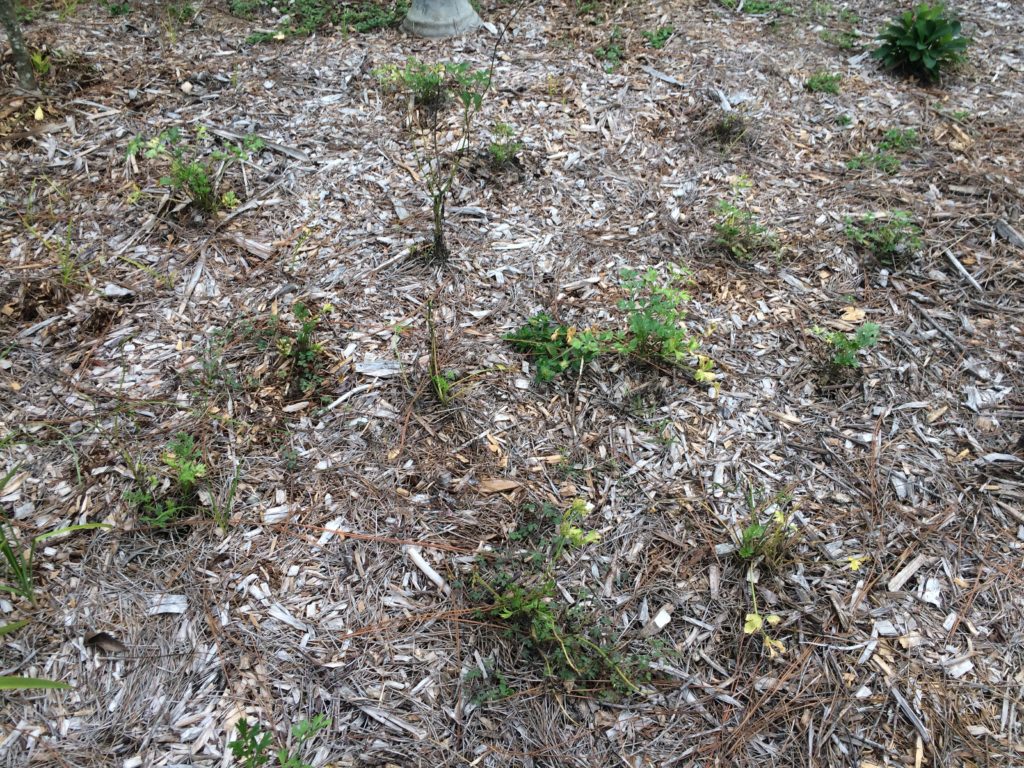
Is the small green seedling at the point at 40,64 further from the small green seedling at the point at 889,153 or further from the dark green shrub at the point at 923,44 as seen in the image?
the dark green shrub at the point at 923,44

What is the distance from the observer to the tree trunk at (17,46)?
326 cm

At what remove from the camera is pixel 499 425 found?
264 centimetres

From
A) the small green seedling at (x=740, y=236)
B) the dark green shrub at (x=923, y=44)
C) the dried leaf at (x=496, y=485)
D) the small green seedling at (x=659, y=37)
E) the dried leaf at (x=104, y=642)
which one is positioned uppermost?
the dark green shrub at (x=923, y=44)

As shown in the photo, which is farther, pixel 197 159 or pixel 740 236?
pixel 197 159

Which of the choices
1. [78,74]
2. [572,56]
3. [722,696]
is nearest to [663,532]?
A: [722,696]

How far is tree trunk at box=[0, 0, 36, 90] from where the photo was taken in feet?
10.7

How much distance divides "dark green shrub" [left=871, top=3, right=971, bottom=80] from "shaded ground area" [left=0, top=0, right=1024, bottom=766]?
1.04 feet

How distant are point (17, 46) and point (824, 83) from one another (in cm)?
447

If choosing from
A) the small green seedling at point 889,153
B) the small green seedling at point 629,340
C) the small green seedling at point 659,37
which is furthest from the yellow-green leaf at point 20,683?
the small green seedling at point 659,37

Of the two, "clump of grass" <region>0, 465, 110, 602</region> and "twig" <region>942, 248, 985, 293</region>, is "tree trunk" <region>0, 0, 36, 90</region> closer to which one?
"clump of grass" <region>0, 465, 110, 602</region>

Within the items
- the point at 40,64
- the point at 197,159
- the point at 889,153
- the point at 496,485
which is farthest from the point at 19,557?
the point at 889,153

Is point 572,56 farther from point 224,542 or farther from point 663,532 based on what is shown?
point 224,542

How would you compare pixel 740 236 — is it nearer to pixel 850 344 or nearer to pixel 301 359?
pixel 850 344

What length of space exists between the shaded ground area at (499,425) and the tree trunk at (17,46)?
0.43 ft
